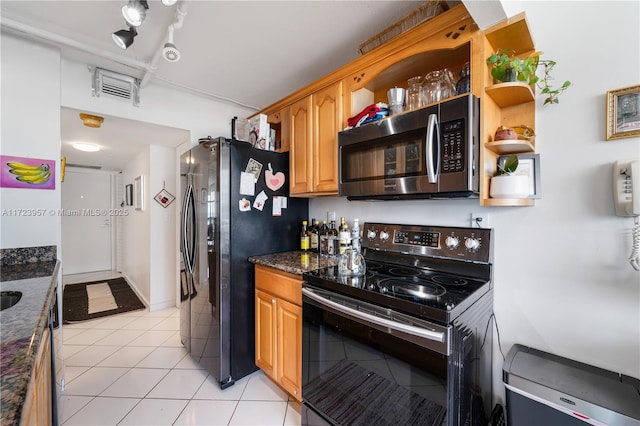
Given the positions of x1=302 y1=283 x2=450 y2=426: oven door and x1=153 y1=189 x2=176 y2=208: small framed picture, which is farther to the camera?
x1=153 y1=189 x2=176 y2=208: small framed picture

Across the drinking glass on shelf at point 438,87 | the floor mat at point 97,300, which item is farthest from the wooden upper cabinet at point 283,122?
the floor mat at point 97,300

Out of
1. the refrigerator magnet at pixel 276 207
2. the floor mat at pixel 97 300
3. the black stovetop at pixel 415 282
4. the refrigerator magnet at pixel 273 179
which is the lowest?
the floor mat at pixel 97 300

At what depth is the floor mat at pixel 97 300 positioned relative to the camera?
329 cm

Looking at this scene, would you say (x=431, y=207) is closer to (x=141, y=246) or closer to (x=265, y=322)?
(x=265, y=322)

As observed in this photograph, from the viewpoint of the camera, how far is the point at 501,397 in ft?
4.73

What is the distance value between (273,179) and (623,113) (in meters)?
1.95

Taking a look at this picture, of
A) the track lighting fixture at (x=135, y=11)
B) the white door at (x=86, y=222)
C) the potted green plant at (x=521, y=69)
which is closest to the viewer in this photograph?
the potted green plant at (x=521, y=69)

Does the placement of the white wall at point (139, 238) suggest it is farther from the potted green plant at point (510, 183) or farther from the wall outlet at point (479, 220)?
the potted green plant at point (510, 183)

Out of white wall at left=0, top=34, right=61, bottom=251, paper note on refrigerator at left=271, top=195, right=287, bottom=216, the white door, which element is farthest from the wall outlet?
the white door

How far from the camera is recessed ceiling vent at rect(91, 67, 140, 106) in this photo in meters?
2.16

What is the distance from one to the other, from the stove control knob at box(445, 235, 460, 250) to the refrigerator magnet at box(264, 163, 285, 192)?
51.6 inches

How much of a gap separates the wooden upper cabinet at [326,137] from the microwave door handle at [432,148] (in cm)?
67

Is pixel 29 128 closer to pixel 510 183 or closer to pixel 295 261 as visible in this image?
pixel 295 261

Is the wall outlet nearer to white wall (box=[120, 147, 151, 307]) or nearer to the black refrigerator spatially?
the black refrigerator
